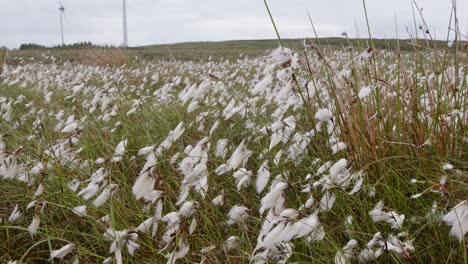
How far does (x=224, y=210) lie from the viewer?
2711mm

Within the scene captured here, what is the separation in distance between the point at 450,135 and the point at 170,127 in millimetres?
2694

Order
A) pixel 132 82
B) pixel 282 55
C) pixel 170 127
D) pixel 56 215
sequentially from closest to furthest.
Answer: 1. pixel 282 55
2. pixel 56 215
3. pixel 170 127
4. pixel 132 82

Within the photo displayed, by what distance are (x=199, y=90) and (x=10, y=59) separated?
1728 cm

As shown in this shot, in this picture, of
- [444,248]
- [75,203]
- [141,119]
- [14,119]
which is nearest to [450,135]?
[444,248]

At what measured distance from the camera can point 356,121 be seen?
8.15 ft

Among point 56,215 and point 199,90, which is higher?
point 199,90

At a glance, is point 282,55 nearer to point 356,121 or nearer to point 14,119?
point 356,121

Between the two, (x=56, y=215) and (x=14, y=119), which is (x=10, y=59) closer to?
(x=14, y=119)

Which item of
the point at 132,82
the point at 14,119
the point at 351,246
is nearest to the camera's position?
the point at 351,246

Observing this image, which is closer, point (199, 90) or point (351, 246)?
point (351, 246)

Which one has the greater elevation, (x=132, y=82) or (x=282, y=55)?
(x=132, y=82)

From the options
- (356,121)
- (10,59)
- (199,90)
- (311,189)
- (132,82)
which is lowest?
(311,189)

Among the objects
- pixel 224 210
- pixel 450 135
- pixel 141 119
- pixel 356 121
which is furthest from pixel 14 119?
pixel 450 135

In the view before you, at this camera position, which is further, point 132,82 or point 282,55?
point 132,82
